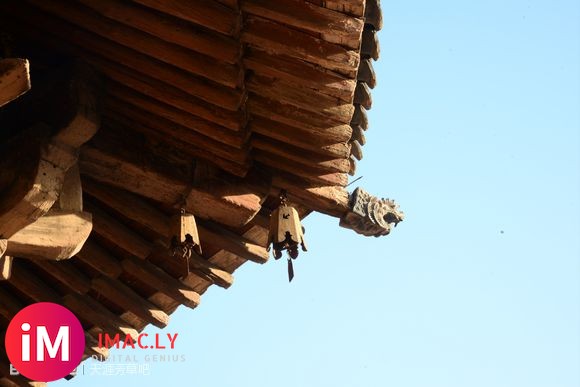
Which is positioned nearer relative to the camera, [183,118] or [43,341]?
[183,118]

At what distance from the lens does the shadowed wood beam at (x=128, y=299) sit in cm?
589

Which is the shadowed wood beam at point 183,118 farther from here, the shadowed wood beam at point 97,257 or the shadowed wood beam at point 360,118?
the shadowed wood beam at point 97,257

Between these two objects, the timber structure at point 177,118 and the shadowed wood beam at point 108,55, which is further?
the shadowed wood beam at point 108,55

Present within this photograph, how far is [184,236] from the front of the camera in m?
4.74

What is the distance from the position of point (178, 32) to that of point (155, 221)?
157 centimetres

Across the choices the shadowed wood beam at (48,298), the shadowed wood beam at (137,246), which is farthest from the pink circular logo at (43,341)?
the shadowed wood beam at (137,246)

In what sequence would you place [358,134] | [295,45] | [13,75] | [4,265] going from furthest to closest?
[358,134], [4,265], [295,45], [13,75]

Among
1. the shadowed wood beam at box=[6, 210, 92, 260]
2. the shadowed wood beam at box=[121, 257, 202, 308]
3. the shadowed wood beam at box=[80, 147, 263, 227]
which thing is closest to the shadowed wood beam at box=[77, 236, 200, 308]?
the shadowed wood beam at box=[121, 257, 202, 308]

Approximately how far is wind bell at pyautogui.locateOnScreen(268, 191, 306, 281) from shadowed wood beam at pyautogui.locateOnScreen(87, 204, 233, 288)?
3.30ft

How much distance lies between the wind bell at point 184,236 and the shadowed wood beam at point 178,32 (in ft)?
3.69

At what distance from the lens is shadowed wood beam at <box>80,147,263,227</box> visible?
4676mm

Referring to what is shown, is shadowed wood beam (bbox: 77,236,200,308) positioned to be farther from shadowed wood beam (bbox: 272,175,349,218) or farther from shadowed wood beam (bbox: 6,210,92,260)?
shadowed wood beam (bbox: 272,175,349,218)

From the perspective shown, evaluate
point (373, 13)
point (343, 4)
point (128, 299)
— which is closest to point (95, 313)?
point (128, 299)

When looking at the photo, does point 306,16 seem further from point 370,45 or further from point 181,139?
point 181,139
